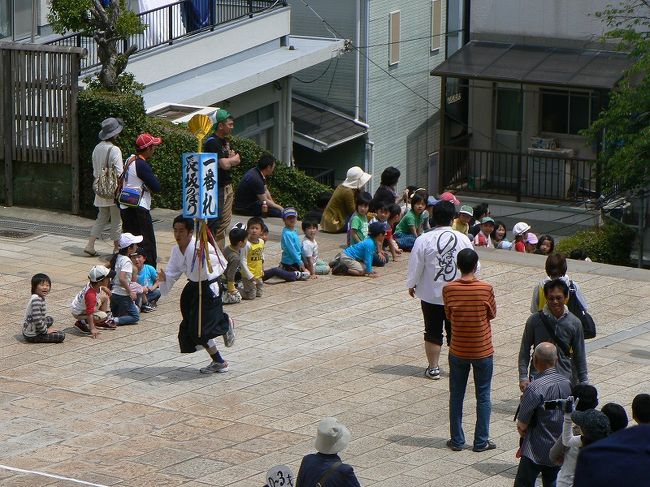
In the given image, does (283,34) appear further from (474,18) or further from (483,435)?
(483,435)

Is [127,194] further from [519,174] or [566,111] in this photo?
[566,111]

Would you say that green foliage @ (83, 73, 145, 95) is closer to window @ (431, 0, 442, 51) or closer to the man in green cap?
the man in green cap

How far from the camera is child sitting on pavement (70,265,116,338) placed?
12344mm

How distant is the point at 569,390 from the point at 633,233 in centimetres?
1659

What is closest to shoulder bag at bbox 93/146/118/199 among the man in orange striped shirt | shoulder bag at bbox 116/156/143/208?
shoulder bag at bbox 116/156/143/208

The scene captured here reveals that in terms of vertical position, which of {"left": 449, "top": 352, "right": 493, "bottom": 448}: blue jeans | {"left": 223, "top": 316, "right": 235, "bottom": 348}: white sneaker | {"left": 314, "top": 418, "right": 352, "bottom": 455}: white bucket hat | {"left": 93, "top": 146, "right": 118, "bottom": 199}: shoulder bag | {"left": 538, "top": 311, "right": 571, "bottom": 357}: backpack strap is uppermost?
{"left": 314, "top": 418, "right": 352, "bottom": 455}: white bucket hat

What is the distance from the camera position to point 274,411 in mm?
10617

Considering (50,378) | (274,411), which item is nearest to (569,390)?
(274,411)

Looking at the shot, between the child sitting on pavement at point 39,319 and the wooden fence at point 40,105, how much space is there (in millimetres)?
5306

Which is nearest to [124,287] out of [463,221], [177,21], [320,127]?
[463,221]

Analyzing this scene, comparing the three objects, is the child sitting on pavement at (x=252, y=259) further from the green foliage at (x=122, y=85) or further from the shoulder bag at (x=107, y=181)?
the green foliage at (x=122, y=85)

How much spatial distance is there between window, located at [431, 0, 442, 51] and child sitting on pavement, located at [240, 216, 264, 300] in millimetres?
20628

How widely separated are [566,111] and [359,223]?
14.1 metres

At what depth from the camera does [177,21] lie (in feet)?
78.0
